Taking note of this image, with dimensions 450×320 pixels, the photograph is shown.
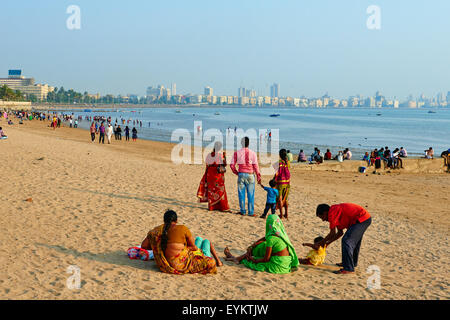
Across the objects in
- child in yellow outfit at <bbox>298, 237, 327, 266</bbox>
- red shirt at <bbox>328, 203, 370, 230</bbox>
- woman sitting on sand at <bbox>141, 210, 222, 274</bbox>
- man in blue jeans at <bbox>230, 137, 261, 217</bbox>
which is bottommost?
child in yellow outfit at <bbox>298, 237, 327, 266</bbox>

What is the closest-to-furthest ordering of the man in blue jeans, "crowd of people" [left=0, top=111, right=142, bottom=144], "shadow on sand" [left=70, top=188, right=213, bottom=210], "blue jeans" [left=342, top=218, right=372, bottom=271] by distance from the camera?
"blue jeans" [left=342, top=218, right=372, bottom=271] < the man in blue jeans < "shadow on sand" [left=70, top=188, right=213, bottom=210] < "crowd of people" [left=0, top=111, right=142, bottom=144]

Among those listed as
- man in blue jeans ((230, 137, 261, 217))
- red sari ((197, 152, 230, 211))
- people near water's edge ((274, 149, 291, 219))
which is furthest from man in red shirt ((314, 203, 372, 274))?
red sari ((197, 152, 230, 211))

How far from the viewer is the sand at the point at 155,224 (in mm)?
5680

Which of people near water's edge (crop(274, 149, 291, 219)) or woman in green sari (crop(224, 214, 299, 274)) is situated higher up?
people near water's edge (crop(274, 149, 291, 219))

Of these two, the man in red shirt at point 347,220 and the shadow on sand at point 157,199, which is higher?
the man in red shirt at point 347,220

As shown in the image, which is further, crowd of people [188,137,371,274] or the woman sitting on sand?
crowd of people [188,137,371,274]

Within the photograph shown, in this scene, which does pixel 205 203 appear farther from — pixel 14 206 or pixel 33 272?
pixel 33 272

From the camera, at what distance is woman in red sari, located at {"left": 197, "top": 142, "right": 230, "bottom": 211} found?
9.64 metres

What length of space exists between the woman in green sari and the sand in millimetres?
163

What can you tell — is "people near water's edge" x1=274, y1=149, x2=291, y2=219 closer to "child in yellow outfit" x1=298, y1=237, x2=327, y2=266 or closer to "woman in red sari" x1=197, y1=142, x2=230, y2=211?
"woman in red sari" x1=197, y1=142, x2=230, y2=211

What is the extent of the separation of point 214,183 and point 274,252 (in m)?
3.79

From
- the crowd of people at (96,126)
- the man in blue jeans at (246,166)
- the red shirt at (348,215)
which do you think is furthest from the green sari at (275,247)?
the crowd of people at (96,126)

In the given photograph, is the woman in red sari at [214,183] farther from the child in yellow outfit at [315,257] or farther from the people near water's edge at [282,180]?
the child in yellow outfit at [315,257]

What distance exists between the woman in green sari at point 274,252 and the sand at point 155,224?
16cm
